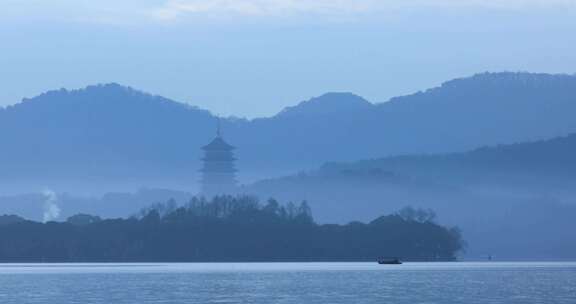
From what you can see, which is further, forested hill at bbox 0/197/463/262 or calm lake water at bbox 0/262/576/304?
forested hill at bbox 0/197/463/262

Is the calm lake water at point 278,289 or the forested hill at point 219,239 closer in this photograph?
the calm lake water at point 278,289

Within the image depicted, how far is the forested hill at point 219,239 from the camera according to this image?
581 ft

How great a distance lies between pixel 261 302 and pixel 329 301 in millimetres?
3484

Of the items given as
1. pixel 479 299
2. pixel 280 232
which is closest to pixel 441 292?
pixel 479 299

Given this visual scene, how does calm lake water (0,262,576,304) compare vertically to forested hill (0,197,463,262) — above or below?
below

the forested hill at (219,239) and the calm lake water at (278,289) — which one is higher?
the forested hill at (219,239)

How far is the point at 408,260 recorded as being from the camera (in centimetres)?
18612

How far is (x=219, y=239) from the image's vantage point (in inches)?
7131

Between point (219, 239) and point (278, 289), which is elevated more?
point (219, 239)

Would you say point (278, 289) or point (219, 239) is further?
point (219, 239)

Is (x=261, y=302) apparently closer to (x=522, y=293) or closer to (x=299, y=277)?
Answer: (x=522, y=293)

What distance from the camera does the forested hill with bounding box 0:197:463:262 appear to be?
17712 centimetres

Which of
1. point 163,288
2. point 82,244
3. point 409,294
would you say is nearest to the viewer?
point 409,294

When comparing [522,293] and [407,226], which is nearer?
[522,293]
